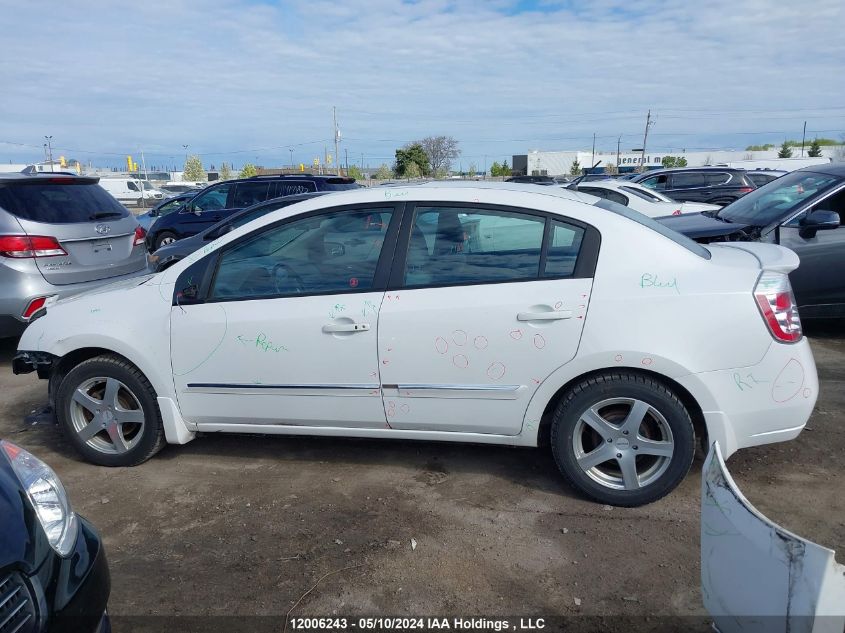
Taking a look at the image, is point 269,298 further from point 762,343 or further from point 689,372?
point 762,343

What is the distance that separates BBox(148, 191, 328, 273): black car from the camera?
8.56 m

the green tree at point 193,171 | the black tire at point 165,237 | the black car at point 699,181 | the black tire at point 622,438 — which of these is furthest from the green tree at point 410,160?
the black tire at point 622,438

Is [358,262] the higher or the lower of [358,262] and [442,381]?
the higher

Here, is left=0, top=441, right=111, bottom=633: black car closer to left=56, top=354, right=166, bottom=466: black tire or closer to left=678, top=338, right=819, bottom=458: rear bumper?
left=56, top=354, right=166, bottom=466: black tire

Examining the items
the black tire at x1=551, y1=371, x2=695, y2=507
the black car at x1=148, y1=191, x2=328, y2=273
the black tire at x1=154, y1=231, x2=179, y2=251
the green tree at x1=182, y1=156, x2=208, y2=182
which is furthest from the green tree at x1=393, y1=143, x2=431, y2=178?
the black tire at x1=551, y1=371, x2=695, y2=507

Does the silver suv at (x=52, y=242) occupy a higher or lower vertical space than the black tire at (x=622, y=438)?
higher

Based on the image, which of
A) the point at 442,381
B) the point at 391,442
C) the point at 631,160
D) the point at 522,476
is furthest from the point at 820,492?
the point at 631,160

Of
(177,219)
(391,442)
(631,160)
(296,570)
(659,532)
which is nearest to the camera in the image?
(296,570)

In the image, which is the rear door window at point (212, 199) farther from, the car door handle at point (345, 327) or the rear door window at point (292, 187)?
the car door handle at point (345, 327)

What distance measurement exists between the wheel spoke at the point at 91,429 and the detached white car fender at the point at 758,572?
3.46 meters

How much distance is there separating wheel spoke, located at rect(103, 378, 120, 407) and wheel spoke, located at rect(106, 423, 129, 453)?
0.14 meters

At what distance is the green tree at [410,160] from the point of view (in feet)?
182

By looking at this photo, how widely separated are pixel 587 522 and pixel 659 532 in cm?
35

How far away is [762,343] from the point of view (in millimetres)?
3209
